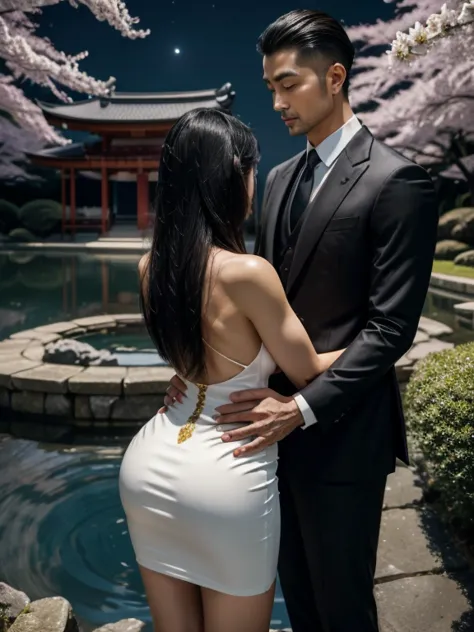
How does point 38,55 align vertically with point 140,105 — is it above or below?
below

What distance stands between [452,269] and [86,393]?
10.1 m

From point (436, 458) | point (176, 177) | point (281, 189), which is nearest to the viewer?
point (176, 177)

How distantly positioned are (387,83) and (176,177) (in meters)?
18.0

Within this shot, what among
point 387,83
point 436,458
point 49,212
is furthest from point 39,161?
point 436,458

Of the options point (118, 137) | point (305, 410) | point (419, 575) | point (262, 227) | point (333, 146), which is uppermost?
point (118, 137)

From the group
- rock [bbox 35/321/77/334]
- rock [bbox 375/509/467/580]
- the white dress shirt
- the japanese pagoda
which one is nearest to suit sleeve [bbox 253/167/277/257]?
the white dress shirt

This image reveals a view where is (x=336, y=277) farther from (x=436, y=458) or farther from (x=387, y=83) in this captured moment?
(x=387, y=83)

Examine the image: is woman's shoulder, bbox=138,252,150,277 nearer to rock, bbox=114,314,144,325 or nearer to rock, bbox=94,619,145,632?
rock, bbox=94,619,145,632

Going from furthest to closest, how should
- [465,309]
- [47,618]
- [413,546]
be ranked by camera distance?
[465,309]
[413,546]
[47,618]

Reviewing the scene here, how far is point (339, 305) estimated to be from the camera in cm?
128

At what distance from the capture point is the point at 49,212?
20500 millimetres

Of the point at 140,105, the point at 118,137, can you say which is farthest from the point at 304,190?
the point at 140,105

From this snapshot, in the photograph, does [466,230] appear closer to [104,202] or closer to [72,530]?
[104,202]

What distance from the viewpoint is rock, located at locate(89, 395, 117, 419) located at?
171 inches
